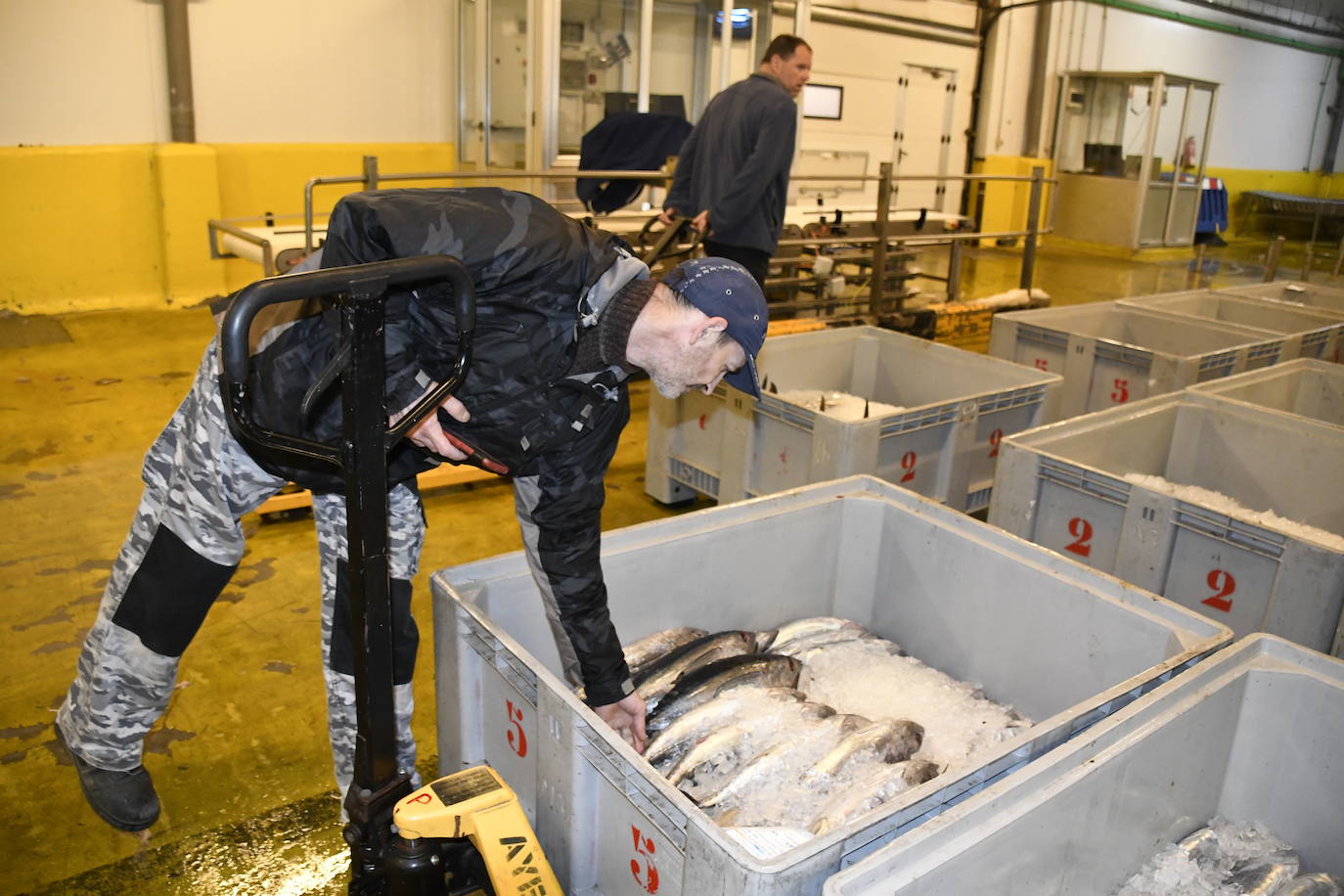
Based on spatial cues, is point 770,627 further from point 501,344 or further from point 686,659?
point 501,344

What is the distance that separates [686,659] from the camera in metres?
2.22

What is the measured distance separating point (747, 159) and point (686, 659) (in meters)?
2.85

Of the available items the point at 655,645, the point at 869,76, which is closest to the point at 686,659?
the point at 655,645

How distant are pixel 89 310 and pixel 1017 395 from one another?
610cm

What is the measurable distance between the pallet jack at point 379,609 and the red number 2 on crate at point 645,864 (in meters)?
0.12

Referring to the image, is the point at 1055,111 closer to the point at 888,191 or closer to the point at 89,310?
the point at 888,191

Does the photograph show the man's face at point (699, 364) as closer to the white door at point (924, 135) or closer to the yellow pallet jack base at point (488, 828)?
the yellow pallet jack base at point (488, 828)

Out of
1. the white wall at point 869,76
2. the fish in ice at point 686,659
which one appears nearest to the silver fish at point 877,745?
the fish in ice at point 686,659

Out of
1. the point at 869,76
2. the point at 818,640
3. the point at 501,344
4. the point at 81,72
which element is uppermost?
the point at 869,76

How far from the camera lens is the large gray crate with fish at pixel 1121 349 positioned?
4.04m

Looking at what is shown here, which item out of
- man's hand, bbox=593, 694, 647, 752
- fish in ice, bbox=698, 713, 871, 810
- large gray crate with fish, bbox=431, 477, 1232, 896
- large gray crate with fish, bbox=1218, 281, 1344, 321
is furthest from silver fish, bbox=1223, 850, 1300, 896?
large gray crate with fish, bbox=1218, 281, 1344, 321

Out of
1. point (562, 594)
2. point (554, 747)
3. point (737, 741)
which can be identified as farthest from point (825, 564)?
point (554, 747)

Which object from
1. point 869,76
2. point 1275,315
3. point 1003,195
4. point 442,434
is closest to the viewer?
point 442,434

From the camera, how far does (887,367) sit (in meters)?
4.41
